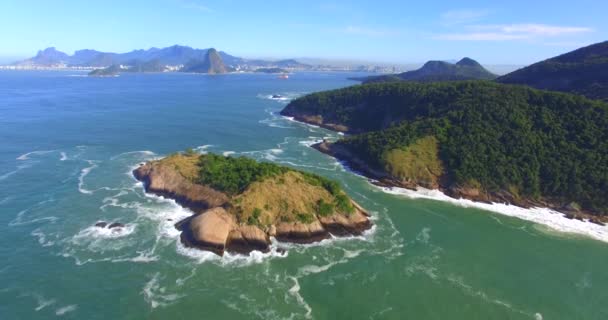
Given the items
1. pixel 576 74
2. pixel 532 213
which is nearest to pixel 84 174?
pixel 532 213

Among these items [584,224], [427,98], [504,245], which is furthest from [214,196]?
[427,98]

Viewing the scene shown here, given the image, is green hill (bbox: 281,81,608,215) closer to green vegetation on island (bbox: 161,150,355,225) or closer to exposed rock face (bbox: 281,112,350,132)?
green vegetation on island (bbox: 161,150,355,225)

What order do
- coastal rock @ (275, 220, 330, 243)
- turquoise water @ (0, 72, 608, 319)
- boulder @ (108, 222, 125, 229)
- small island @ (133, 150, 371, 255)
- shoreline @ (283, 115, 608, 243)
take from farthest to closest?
shoreline @ (283, 115, 608, 243) → boulder @ (108, 222, 125, 229) → coastal rock @ (275, 220, 330, 243) → small island @ (133, 150, 371, 255) → turquoise water @ (0, 72, 608, 319)

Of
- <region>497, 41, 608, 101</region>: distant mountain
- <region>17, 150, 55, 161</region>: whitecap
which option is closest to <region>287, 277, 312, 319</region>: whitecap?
<region>17, 150, 55, 161</region>: whitecap

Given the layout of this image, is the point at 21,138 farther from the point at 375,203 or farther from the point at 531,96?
the point at 531,96

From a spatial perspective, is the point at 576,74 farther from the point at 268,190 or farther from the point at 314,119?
the point at 268,190
